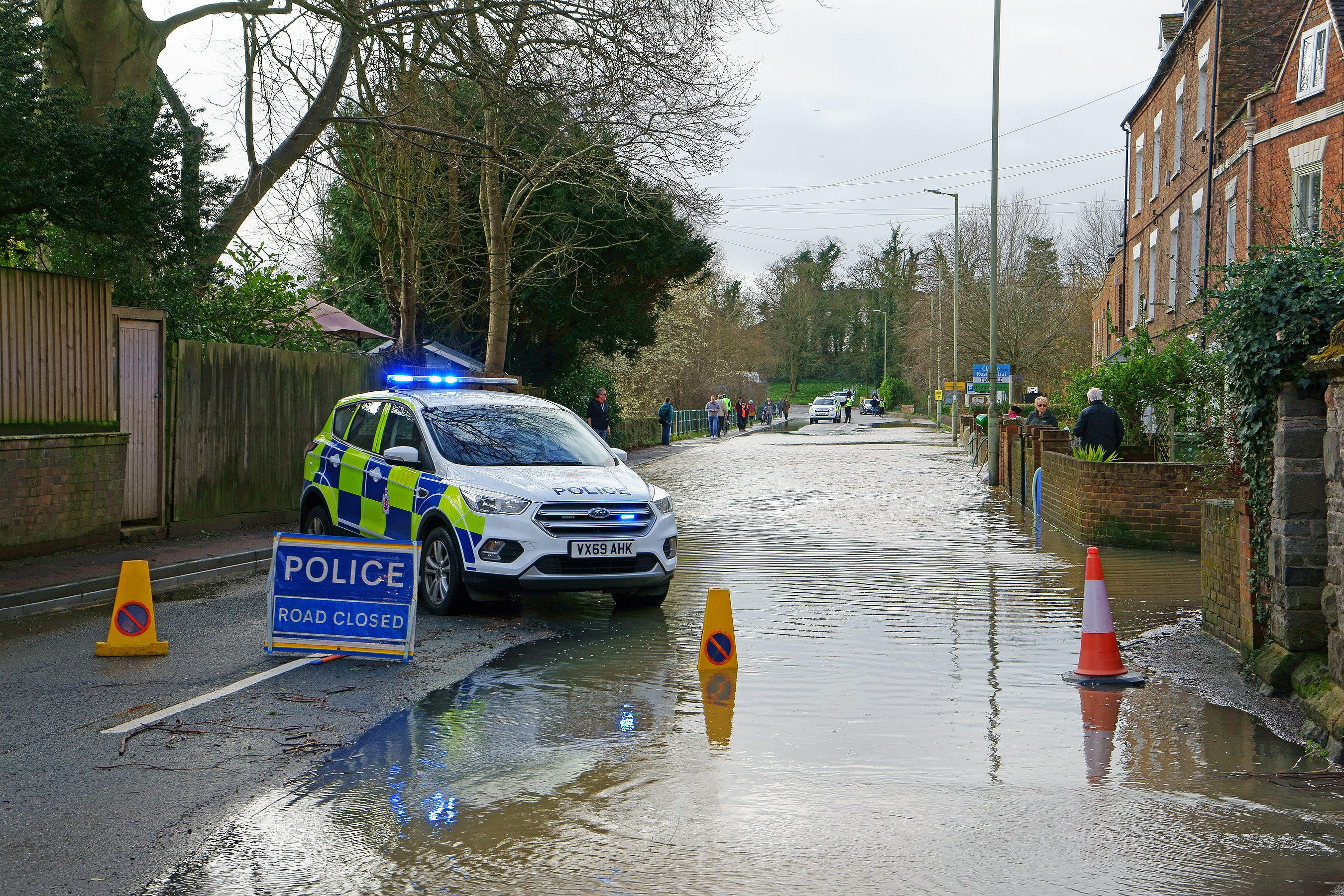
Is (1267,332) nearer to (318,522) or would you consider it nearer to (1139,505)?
(1139,505)

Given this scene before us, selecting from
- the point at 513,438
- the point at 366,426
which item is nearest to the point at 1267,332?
the point at 513,438

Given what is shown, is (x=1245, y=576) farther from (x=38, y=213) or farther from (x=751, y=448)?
(x=751, y=448)

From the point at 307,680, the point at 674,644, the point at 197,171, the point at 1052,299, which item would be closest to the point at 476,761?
the point at 307,680

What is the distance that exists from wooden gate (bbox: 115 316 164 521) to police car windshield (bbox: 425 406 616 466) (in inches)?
178

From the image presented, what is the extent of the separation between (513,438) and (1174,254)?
2170 centimetres

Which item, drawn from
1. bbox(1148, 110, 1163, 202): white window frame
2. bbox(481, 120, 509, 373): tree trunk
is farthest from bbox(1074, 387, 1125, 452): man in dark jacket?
bbox(1148, 110, 1163, 202): white window frame

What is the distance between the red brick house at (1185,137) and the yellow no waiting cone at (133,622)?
1515cm

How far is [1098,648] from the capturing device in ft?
24.7

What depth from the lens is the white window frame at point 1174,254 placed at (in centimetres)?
2777

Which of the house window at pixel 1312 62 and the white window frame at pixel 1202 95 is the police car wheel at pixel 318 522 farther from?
the white window frame at pixel 1202 95

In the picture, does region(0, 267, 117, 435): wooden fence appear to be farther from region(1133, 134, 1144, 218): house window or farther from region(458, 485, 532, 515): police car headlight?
region(1133, 134, 1144, 218): house window

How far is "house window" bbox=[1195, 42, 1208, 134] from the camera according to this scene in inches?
1011

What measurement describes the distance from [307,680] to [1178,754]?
15.1ft

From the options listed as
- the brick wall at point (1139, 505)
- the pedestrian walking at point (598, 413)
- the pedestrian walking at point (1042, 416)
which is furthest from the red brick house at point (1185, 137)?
the pedestrian walking at point (598, 413)
